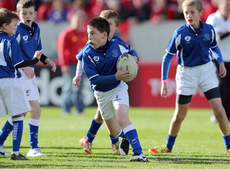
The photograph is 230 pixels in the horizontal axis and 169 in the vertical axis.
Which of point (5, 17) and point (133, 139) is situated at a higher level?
point (5, 17)

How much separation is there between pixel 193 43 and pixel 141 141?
7.29 feet

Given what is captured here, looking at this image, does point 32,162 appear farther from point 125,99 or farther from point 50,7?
point 50,7

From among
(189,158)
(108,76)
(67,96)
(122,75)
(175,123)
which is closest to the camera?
(122,75)

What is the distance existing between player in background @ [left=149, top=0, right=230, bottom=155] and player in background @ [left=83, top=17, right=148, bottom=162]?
0.85 meters

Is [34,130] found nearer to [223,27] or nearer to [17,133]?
[17,133]

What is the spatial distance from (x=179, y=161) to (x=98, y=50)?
1.70 m

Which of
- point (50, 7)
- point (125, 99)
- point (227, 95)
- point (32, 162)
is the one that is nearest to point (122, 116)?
point (125, 99)

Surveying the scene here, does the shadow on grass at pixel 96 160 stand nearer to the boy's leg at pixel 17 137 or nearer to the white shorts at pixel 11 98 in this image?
the boy's leg at pixel 17 137

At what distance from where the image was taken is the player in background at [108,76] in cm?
644

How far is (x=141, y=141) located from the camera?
8.82 meters

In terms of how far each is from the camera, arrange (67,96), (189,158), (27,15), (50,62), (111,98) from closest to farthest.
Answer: (111,98)
(189,158)
(50,62)
(27,15)
(67,96)

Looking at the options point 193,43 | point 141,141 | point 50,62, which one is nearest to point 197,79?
point 193,43

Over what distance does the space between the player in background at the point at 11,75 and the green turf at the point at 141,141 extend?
1.81ft

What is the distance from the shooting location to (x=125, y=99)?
6.63 m
